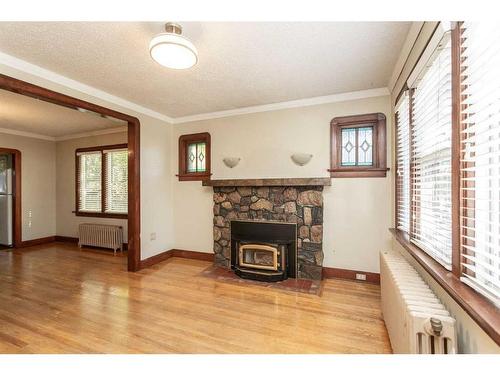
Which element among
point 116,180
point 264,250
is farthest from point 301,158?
point 116,180

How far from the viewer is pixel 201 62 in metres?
2.36

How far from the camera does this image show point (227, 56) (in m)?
2.25

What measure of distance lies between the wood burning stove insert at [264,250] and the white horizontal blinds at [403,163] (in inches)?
51.3

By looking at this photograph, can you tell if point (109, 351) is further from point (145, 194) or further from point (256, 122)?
point (256, 122)

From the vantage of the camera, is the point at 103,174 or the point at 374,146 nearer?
the point at 374,146

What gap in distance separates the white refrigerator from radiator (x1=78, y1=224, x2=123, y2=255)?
152 centimetres

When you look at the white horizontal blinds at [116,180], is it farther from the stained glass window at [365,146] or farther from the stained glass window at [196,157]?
the stained glass window at [365,146]

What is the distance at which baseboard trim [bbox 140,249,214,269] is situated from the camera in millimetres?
3781

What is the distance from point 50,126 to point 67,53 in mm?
3438

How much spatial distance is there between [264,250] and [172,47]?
2.67m

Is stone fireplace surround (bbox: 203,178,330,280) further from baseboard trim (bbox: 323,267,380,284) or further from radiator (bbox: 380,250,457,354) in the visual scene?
radiator (bbox: 380,250,457,354)

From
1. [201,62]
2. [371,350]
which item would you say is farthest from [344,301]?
[201,62]

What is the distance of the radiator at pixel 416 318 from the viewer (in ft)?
3.78

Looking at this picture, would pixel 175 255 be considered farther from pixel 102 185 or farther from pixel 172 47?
pixel 172 47
